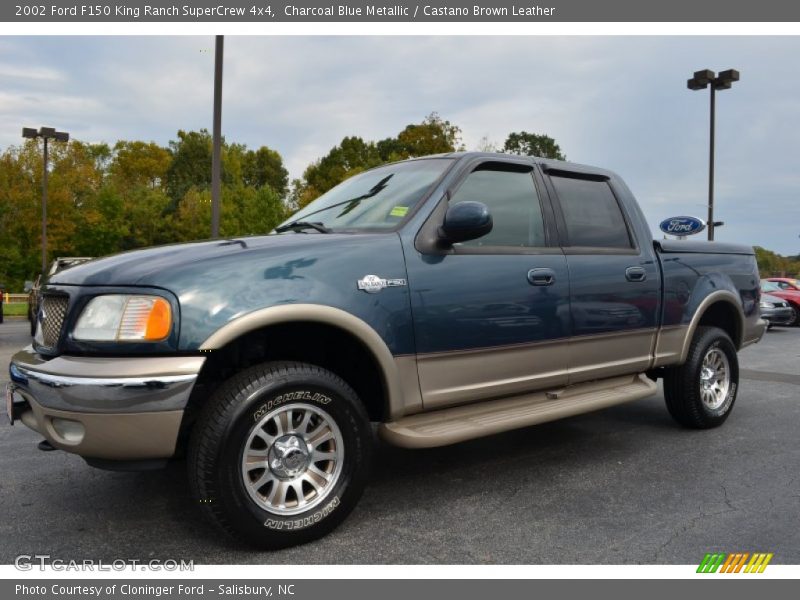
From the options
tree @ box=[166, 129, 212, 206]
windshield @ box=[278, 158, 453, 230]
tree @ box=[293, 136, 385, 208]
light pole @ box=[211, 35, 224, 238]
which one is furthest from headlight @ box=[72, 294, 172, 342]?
tree @ box=[166, 129, 212, 206]

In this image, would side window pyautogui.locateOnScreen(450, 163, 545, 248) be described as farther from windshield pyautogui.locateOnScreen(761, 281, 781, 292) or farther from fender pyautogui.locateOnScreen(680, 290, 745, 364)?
windshield pyautogui.locateOnScreen(761, 281, 781, 292)

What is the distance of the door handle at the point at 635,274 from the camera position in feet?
14.8

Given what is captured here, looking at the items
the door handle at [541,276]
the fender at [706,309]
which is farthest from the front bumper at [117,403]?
the fender at [706,309]

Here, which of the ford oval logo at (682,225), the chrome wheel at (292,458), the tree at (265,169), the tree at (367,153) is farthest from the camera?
the tree at (265,169)

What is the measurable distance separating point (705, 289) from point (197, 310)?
3.94 meters

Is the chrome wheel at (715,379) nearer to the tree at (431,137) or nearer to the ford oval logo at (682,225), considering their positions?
the ford oval logo at (682,225)

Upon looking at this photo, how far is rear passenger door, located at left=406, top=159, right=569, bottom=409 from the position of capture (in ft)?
11.4

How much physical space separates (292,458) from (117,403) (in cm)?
80

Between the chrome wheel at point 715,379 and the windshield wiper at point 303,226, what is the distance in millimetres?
3202

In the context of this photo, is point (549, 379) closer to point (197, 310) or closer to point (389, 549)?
point (389, 549)

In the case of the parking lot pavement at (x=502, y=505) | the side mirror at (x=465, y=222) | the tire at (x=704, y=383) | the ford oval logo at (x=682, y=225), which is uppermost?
the ford oval logo at (x=682, y=225)

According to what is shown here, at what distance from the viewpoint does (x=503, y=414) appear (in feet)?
12.5

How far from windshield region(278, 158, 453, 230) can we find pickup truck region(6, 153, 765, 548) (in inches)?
0.6

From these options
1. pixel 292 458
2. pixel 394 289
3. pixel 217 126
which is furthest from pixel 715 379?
pixel 217 126
